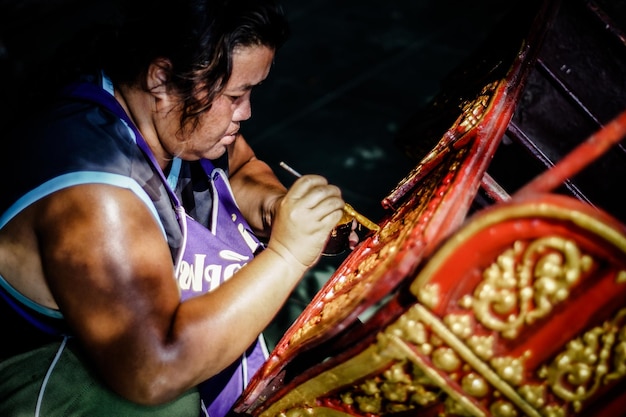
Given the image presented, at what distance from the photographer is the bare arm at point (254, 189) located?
7.32ft

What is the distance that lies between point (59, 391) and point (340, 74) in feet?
16.2

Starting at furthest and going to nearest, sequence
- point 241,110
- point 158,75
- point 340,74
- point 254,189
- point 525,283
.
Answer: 1. point 340,74
2. point 254,189
3. point 241,110
4. point 158,75
5. point 525,283

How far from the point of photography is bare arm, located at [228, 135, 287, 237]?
2.23m

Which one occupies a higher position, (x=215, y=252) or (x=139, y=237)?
(x=139, y=237)

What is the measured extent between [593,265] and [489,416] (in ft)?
1.34

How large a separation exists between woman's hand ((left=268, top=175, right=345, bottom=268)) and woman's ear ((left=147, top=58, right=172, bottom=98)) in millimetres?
502

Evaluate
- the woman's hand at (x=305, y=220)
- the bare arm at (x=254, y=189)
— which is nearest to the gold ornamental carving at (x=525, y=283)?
the woman's hand at (x=305, y=220)

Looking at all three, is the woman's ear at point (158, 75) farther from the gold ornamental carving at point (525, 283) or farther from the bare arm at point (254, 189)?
the gold ornamental carving at point (525, 283)

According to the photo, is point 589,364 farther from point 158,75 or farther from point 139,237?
point 158,75

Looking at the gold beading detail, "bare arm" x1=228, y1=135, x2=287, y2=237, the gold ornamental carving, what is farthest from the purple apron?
the gold beading detail

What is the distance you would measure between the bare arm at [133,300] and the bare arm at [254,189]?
0.85 m

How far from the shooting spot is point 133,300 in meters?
1.24

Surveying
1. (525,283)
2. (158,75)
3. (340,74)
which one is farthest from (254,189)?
(340,74)

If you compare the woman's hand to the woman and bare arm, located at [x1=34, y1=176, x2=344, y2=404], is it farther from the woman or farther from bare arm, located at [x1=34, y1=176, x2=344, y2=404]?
bare arm, located at [x1=34, y1=176, x2=344, y2=404]
